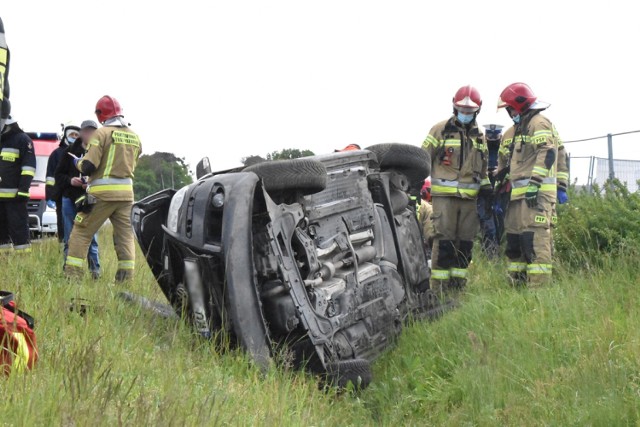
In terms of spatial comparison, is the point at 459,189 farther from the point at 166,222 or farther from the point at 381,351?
the point at 166,222

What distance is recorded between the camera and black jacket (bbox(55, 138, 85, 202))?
311 inches

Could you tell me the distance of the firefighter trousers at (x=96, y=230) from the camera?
6.95 metres

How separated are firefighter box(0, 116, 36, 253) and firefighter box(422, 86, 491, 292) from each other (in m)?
4.35

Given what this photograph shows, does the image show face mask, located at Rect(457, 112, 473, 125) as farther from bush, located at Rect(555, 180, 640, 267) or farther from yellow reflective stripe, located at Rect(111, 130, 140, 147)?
yellow reflective stripe, located at Rect(111, 130, 140, 147)

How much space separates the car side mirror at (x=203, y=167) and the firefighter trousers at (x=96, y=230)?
220cm

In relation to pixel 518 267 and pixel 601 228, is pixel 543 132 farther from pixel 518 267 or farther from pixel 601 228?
pixel 518 267

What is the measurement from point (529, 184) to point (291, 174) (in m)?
3.07

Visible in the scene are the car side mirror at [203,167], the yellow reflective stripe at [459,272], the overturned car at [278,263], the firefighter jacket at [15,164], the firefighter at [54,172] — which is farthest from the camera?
the firefighter jacket at [15,164]

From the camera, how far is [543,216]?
272 inches

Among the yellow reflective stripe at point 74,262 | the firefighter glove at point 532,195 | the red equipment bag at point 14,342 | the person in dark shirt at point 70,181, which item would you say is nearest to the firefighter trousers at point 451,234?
the firefighter glove at point 532,195

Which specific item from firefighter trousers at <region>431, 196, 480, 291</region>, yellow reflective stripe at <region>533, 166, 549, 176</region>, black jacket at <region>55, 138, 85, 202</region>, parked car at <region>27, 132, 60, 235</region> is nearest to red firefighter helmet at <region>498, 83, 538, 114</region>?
yellow reflective stripe at <region>533, 166, 549, 176</region>

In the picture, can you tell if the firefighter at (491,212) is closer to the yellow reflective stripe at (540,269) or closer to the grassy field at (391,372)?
the yellow reflective stripe at (540,269)

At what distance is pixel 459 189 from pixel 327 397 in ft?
12.6

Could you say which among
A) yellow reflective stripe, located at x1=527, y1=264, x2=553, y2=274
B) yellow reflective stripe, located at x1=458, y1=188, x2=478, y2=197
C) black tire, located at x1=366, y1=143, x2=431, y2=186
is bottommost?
yellow reflective stripe, located at x1=527, y1=264, x2=553, y2=274
